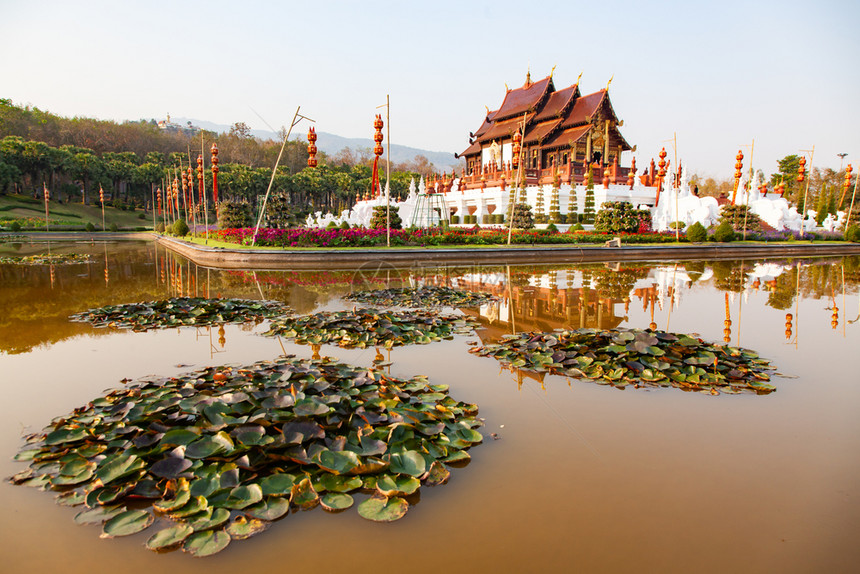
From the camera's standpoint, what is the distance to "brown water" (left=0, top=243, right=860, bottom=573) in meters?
2.38

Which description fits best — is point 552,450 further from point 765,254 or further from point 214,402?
point 765,254

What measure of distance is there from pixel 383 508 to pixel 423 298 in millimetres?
6376

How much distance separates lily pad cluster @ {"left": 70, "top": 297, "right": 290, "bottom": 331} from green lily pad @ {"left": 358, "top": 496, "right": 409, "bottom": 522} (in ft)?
17.0

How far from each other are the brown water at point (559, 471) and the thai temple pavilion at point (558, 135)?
2609 centimetres

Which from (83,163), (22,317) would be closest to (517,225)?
(22,317)

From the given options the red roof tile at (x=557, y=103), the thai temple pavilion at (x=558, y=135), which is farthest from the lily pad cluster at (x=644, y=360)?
the red roof tile at (x=557, y=103)

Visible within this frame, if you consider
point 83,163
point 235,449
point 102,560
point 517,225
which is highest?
point 83,163

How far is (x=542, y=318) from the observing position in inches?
310

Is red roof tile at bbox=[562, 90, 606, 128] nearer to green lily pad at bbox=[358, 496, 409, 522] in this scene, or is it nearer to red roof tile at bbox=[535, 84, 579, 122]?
red roof tile at bbox=[535, 84, 579, 122]

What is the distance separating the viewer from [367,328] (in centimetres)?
640

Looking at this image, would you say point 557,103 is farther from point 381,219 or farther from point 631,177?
point 381,219

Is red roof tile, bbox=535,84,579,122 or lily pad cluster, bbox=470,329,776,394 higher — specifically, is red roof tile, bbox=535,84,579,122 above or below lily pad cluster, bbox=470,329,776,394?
above

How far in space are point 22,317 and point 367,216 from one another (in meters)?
26.9

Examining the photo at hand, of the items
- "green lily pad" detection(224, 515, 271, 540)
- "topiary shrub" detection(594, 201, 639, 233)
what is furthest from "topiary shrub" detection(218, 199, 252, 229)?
"green lily pad" detection(224, 515, 271, 540)
